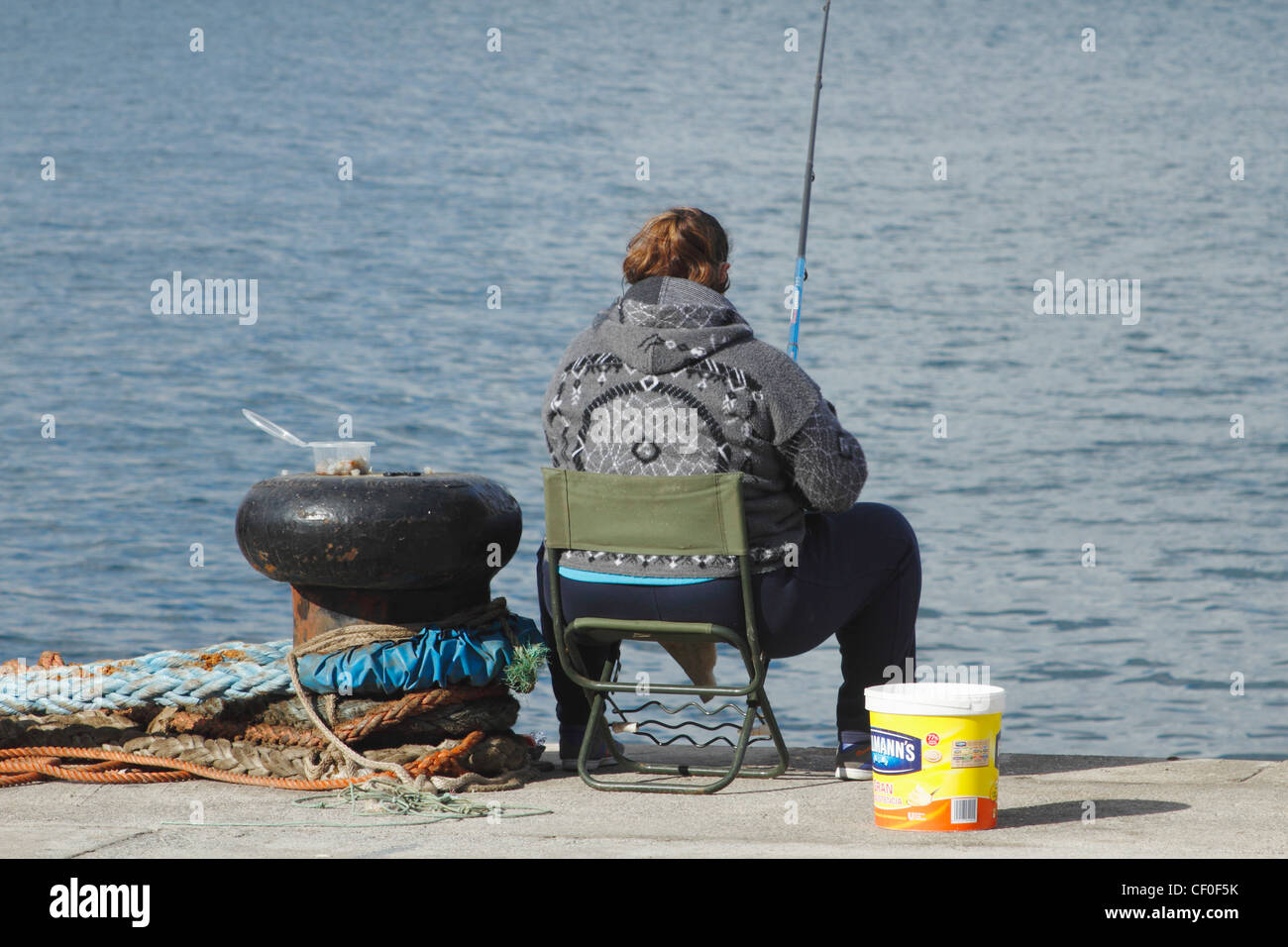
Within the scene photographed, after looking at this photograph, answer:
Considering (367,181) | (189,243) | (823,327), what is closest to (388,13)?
(367,181)

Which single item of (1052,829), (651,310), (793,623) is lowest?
(1052,829)

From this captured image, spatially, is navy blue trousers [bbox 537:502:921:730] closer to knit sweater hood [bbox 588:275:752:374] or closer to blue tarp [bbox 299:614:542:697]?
blue tarp [bbox 299:614:542:697]

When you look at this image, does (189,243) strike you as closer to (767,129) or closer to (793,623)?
(767,129)

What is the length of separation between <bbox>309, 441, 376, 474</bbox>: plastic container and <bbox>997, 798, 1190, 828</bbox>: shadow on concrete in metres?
1.85

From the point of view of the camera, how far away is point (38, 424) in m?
17.4

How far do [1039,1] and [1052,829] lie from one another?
3788cm

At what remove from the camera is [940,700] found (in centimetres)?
344

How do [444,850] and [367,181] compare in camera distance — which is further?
[367,181]

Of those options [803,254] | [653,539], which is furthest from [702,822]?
[803,254]

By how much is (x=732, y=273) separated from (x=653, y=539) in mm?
17871

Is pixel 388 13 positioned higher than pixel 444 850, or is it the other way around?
pixel 388 13

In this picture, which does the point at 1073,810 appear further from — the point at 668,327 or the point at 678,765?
the point at 668,327

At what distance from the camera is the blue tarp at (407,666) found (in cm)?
405

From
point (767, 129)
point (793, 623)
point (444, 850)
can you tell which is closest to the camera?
point (444, 850)
